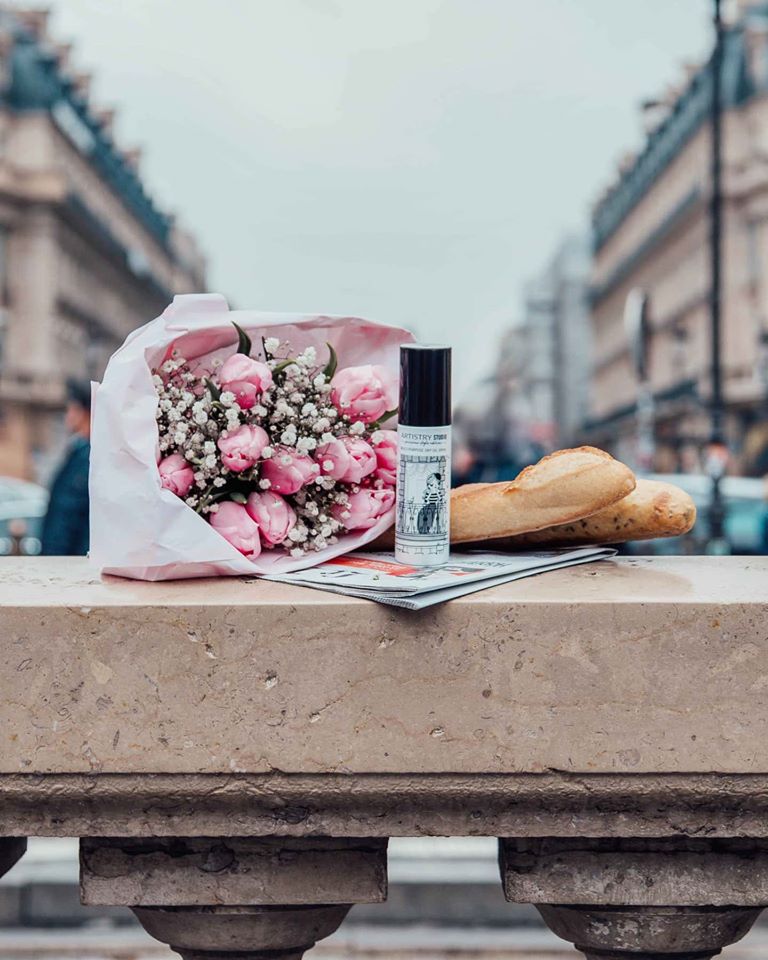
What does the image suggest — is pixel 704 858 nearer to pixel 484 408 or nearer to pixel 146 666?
pixel 146 666

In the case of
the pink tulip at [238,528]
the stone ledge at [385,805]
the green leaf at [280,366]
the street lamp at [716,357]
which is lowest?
the stone ledge at [385,805]

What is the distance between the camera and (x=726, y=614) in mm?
1733

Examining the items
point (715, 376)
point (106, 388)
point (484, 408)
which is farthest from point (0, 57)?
point (106, 388)

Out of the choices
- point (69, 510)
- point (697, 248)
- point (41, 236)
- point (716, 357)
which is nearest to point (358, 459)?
point (69, 510)

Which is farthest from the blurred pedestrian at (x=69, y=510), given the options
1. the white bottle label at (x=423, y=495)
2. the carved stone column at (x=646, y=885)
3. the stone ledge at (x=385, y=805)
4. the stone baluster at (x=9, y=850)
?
the carved stone column at (x=646, y=885)

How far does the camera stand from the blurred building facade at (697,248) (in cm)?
4522

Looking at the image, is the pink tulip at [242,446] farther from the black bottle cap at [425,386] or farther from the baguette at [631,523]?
the baguette at [631,523]

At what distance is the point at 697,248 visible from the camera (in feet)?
170

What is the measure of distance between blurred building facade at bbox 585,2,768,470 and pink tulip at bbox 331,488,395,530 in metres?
34.2

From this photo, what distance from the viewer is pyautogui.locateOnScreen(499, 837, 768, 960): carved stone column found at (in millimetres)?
1888

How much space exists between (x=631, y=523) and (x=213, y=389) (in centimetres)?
71

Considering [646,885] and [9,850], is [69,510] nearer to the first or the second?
[9,850]

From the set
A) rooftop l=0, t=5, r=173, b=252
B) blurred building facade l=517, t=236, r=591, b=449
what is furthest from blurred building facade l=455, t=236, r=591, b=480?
rooftop l=0, t=5, r=173, b=252

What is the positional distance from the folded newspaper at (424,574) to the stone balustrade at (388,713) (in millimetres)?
34
